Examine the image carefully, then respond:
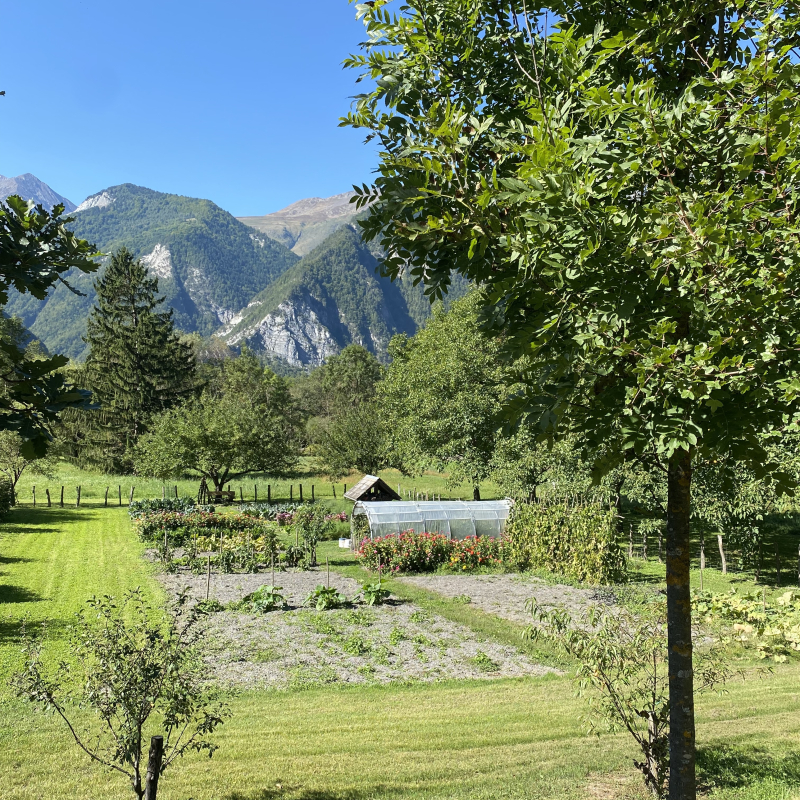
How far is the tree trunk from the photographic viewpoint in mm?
3639

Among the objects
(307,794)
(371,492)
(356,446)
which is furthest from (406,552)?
(356,446)

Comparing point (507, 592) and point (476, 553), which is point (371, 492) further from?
point (507, 592)

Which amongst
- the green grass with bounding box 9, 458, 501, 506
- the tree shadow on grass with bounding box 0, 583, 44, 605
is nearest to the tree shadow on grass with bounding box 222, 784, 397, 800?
the tree shadow on grass with bounding box 0, 583, 44, 605

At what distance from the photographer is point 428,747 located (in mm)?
7238

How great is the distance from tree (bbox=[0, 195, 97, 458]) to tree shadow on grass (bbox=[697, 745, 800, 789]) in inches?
237

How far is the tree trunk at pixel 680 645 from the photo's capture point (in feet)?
11.9

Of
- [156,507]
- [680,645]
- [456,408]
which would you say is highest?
[456,408]

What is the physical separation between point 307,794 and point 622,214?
600 cm

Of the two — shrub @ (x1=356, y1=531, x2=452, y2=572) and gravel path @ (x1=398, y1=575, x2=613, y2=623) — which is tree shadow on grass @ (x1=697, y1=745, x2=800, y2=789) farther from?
shrub @ (x1=356, y1=531, x2=452, y2=572)

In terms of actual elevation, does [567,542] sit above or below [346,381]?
below

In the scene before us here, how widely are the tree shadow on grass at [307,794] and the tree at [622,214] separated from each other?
182 inches

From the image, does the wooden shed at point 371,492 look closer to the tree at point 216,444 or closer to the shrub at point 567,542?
the shrub at point 567,542

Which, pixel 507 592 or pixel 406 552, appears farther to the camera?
pixel 406 552

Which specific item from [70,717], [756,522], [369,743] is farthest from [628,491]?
[70,717]
